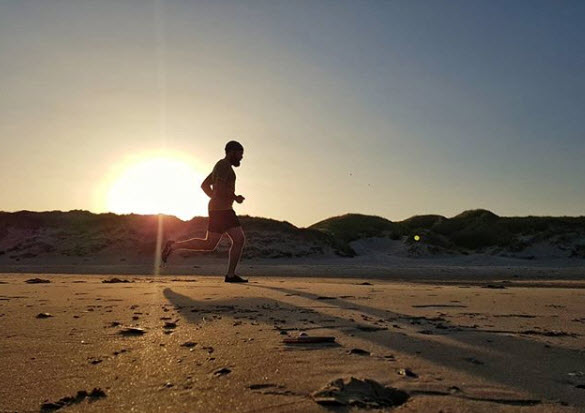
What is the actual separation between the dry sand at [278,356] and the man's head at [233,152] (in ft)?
12.4

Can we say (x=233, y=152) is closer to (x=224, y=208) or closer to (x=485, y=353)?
(x=224, y=208)

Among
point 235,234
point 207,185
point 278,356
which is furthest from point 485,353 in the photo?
point 207,185

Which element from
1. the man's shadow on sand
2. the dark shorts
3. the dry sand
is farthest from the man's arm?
the man's shadow on sand

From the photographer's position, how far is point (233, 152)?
7.66m

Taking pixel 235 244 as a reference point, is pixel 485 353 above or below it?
below

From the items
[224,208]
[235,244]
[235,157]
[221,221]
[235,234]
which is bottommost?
[235,244]

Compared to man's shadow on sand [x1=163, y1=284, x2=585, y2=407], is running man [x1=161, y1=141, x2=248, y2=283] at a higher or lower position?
higher

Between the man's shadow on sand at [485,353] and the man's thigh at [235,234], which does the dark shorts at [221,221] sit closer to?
the man's thigh at [235,234]

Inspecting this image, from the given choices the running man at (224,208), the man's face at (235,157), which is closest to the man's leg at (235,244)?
the running man at (224,208)

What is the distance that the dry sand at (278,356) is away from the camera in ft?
5.51

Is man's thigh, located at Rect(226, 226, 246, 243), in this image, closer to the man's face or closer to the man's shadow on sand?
the man's face

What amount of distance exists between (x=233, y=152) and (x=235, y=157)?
81mm

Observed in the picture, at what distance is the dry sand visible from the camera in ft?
5.51

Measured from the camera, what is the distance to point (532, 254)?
85.9ft
